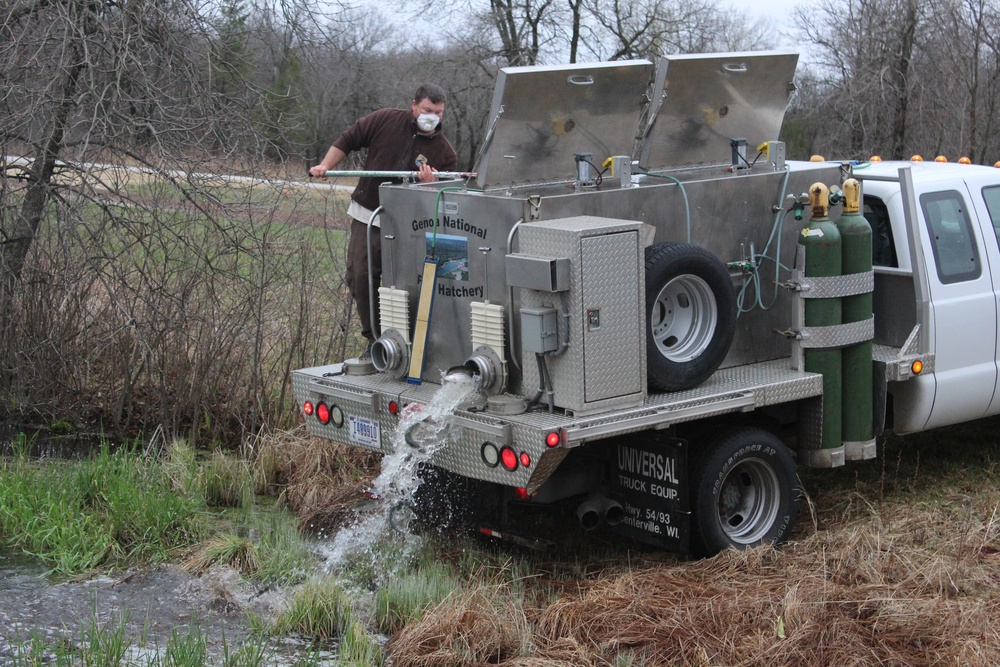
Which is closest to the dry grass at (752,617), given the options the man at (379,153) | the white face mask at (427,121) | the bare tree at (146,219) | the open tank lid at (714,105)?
the open tank lid at (714,105)

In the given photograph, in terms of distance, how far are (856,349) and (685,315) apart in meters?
1.03

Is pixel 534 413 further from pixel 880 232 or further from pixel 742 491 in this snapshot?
pixel 880 232

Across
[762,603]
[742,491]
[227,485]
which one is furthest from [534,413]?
[227,485]

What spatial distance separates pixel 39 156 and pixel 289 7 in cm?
216

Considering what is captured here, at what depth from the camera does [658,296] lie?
591 centimetres

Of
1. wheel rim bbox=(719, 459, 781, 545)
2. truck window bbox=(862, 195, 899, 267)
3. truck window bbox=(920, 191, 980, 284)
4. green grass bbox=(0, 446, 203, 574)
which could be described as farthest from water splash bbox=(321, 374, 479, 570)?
truck window bbox=(920, 191, 980, 284)

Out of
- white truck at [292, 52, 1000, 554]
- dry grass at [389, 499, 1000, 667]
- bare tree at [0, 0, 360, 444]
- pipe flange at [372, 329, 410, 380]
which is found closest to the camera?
dry grass at [389, 499, 1000, 667]

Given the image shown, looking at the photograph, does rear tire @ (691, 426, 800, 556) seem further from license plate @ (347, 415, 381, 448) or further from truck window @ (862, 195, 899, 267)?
license plate @ (347, 415, 381, 448)

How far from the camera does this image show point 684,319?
6.03 metres

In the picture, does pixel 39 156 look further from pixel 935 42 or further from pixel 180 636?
pixel 935 42

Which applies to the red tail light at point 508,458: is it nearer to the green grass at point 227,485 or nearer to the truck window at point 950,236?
the green grass at point 227,485

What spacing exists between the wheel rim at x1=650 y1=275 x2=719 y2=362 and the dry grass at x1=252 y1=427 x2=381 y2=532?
230 cm

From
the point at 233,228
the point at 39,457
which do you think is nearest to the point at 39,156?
the point at 233,228

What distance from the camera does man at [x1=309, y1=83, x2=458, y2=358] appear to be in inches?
282
